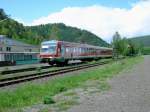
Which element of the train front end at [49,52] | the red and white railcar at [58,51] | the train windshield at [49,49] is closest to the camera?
the train front end at [49,52]

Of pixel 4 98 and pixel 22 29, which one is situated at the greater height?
pixel 22 29

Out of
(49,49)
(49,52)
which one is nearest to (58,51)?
(49,52)

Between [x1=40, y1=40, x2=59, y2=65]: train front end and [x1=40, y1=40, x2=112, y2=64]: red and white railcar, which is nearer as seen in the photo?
[x1=40, y1=40, x2=59, y2=65]: train front end

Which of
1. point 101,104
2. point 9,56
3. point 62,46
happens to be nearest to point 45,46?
point 62,46

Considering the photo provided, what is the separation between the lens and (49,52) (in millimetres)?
44781

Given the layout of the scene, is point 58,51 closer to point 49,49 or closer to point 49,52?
point 49,52

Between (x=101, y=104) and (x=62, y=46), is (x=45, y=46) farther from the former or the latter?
(x=101, y=104)

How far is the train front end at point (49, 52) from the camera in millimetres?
43759

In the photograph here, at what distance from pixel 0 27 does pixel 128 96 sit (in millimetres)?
117341

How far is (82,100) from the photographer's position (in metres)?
12.6

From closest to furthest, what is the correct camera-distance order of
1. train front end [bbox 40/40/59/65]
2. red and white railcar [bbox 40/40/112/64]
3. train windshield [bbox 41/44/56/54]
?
train front end [bbox 40/40/59/65]
red and white railcar [bbox 40/40/112/64]
train windshield [bbox 41/44/56/54]

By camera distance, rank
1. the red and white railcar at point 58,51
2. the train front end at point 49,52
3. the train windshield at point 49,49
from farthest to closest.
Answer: the train windshield at point 49,49 → the red and white railcar at point 58,51 → the train front end at point 49,52

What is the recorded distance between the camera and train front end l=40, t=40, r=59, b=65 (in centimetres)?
4376

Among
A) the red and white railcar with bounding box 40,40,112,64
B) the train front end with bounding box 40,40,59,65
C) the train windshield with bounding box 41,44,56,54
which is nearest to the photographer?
the train front end with bounding box 40,40,59,65
